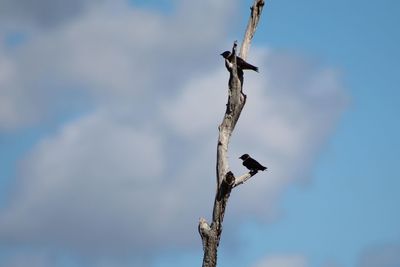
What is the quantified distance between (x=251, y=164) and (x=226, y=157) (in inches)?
33.4

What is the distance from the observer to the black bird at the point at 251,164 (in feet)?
56.6

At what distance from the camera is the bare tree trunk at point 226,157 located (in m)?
16.5

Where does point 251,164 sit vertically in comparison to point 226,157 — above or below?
above

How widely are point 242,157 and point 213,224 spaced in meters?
1.94

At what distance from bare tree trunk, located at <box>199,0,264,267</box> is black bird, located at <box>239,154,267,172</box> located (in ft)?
0.63

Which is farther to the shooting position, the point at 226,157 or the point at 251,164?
the point at 251,164

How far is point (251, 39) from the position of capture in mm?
17609

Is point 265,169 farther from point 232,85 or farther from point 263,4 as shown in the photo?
point 263,4

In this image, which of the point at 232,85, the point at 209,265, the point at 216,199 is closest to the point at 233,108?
the point at 232,85

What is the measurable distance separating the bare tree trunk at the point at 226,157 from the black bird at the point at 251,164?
0.19 m

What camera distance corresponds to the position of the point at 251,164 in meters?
17.4

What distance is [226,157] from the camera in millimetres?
16781

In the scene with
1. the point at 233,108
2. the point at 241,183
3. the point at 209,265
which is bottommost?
the point at 209,265

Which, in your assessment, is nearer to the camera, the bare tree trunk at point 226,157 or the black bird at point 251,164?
the bare tree trunk at point 226,157
